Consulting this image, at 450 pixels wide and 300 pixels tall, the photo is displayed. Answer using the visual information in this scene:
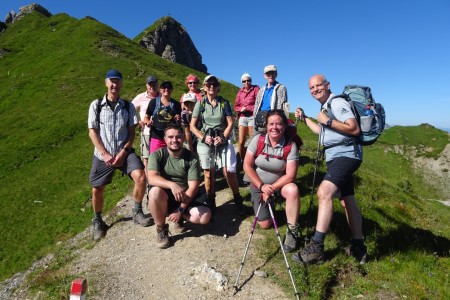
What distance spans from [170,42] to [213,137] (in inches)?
3758

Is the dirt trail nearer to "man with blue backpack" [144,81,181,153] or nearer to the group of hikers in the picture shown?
the group of hikers

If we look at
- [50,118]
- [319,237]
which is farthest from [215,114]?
[50,118]

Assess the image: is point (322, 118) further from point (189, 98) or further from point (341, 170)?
point (189, 98)

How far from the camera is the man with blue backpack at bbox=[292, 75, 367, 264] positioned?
5871 millimetres

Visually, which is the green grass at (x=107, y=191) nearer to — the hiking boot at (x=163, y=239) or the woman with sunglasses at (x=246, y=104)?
the hiking boot at (x=163, y=239)

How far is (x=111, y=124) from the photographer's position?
818cm

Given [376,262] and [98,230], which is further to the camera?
[98,230]

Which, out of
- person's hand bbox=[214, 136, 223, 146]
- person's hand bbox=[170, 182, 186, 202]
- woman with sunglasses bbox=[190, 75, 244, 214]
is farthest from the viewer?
woman with sunglasses bbox=[190, 75, 244, 214]

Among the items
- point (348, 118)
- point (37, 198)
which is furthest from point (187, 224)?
point (37, 198)

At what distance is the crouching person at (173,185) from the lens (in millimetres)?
7160

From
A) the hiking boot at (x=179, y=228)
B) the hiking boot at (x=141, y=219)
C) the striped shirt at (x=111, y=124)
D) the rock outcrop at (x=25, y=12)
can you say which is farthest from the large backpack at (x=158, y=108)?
the rock outcrop at (x=25, y=12)

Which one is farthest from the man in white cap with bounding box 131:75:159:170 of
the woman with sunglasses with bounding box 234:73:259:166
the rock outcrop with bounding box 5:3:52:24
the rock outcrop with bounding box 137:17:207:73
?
the rock outcrop with bounding box 5:3:52:24

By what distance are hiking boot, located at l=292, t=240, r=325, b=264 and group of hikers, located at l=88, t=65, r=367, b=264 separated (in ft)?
0.06

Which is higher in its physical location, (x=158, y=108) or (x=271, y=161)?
(x=158, y=108)
